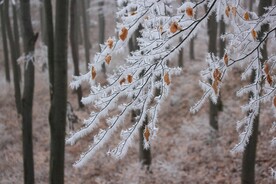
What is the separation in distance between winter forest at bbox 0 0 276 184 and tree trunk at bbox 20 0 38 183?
0.9 inches

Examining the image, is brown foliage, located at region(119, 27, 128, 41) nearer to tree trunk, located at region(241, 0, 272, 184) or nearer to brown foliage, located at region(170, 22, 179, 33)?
brown foliage, located at region(170, 22, 179, 33)

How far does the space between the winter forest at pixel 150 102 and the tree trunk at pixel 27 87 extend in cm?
2

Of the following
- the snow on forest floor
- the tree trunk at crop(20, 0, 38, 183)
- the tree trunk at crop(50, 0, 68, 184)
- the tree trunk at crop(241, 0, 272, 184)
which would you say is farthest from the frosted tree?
the snow on forest floor

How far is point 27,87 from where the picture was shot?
7.18 meters

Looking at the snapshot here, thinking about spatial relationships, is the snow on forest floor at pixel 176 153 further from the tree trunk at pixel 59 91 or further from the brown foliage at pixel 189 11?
the brown foliage at pixel 189 11

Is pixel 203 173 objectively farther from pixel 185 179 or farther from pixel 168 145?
pixel 168 145

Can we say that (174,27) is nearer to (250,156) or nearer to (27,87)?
(250,156)

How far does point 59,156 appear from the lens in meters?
4.89

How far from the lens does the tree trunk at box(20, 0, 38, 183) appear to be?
7043 millimetres

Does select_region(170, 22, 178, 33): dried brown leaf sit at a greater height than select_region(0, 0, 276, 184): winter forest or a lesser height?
greater

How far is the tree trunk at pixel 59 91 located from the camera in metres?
4.50

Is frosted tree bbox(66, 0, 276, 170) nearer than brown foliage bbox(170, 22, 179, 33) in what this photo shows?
No

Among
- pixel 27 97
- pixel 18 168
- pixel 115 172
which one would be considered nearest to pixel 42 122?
pixel 18 168

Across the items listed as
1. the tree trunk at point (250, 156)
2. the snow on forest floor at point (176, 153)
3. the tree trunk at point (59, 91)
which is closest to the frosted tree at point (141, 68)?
the tree trunk at point (59, 91)
